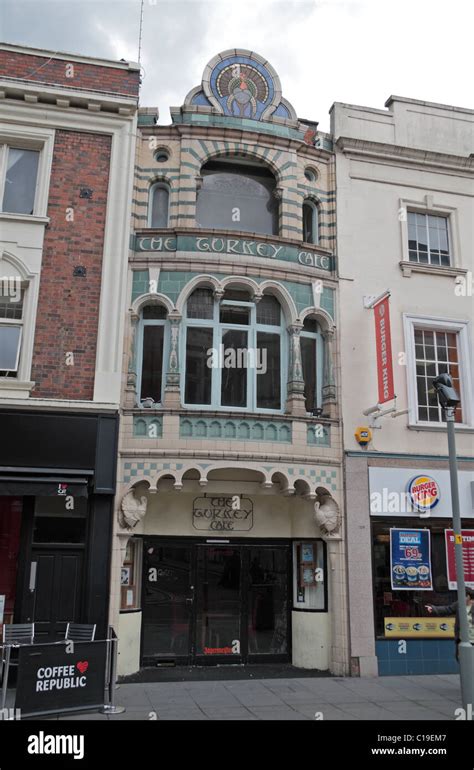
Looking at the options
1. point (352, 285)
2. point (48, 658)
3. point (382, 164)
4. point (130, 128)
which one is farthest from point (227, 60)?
point (48, 658)

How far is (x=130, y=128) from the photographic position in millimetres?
13578

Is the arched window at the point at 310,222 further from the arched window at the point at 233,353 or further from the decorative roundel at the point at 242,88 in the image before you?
the decorative roundel at the point at 242,88

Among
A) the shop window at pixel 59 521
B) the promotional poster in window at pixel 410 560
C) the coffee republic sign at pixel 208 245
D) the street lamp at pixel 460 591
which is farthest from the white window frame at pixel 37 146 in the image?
the promotional poster in window at pixel 410 560

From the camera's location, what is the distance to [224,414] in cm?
1236

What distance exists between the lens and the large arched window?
14039 mm

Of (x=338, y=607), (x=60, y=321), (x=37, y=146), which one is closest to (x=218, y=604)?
(x=338, y=607)

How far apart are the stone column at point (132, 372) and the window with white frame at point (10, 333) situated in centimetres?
210

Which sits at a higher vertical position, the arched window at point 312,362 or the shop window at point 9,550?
the arched window at point 312,362

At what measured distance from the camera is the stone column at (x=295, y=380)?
12.9 metres

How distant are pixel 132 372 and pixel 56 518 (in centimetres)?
310

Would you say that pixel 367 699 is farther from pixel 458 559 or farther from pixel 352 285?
pixel 352 285

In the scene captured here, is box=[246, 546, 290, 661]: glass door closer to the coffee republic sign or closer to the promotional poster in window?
the promotional poster in window
